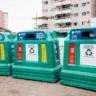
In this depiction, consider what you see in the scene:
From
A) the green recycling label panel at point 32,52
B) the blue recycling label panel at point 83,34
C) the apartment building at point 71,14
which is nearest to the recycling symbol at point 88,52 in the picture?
the blue recycling label panel at point 83,34

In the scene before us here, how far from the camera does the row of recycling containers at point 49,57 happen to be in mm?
3967

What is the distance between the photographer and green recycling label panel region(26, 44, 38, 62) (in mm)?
4602

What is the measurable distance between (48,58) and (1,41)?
142 centimetres

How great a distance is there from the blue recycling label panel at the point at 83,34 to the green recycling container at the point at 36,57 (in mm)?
538

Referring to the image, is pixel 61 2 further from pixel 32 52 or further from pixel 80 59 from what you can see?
pixel 80 59

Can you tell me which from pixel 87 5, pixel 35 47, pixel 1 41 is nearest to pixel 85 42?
pixel 35 47

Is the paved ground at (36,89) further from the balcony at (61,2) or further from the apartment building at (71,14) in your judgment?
the balcony at (61,2)

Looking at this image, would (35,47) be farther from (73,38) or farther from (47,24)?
(47,24)

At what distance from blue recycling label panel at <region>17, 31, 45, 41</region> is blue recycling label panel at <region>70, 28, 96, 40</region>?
70 cm

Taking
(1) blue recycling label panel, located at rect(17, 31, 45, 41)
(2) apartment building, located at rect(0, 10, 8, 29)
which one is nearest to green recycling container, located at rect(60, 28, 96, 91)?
(1) blue recycling label panel, located at rect(17, 31, 45, 41)

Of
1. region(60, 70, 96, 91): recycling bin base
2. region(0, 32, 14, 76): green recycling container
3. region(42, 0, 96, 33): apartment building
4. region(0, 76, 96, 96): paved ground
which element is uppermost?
region(42, 0, 96, 33): apartment building

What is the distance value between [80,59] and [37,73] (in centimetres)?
104

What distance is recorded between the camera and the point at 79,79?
156 inches

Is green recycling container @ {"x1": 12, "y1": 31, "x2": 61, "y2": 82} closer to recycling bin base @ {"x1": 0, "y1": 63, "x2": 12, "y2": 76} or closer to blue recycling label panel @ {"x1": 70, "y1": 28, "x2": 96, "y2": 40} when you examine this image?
recycling bin base @ {"x1": 0, "y1": 63, "x2": 12, "y2": 76}
